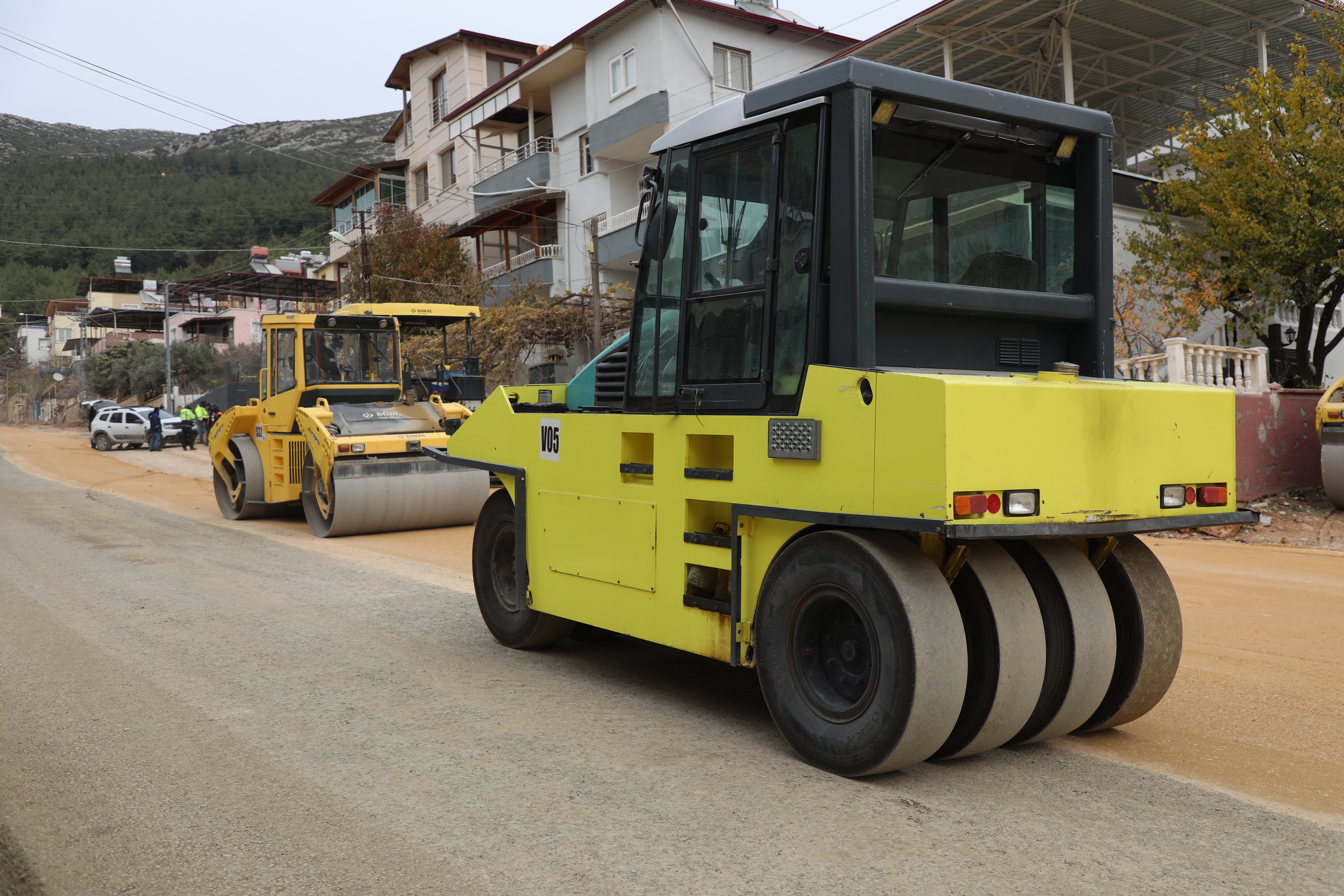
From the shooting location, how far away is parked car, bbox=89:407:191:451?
35.2m

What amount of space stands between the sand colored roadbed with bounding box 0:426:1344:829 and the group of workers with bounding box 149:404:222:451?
23.7 m

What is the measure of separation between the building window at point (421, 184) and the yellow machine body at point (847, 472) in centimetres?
4139

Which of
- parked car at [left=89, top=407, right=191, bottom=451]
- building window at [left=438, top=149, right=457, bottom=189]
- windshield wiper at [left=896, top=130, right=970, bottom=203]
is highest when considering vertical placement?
building window at [left=438, top=149, right=457, bottom=189]

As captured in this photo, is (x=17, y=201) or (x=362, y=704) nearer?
(x=362, y=704)

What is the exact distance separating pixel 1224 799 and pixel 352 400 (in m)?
12.2

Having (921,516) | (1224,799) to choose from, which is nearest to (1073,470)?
(921,516)

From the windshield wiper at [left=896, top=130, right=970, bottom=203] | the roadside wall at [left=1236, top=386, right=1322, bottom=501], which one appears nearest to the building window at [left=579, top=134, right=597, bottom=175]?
the roadside wall at [left=1236, top=386, right=1322, bottom=501]

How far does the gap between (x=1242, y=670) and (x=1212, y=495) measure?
7.29 ft

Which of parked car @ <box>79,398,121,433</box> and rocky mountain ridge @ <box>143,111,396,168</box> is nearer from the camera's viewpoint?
parked car @ <box>79,398,121,433</box>

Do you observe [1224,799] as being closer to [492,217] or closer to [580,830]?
[580,830]

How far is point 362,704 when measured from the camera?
5582mm

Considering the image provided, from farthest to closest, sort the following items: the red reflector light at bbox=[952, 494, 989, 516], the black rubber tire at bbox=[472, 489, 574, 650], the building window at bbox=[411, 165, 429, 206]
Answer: the building window at bbox=[411, 165, 429, 206]
the black rubber tire at bbox=[472, 489, 574, 650]
the red reflector light at bbox=[952, 494, 989, 516]

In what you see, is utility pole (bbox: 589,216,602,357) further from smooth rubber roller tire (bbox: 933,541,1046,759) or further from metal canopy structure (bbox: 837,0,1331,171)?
smooth rubber roller tire (bbox: 933,541,1046,759)

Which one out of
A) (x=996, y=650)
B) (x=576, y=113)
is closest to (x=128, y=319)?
(x=576, y=113)
